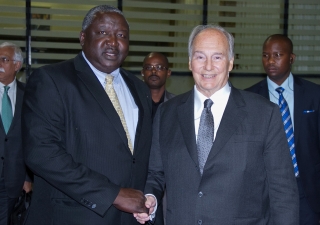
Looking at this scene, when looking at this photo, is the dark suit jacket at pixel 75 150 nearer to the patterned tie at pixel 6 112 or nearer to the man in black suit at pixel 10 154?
the man in black suit at pixel 10 154

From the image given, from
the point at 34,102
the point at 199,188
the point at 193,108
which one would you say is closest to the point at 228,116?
the point at 193,108

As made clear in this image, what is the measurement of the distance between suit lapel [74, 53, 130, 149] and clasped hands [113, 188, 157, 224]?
313 millimetres

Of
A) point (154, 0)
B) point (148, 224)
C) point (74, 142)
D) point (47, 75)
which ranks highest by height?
point (154, 0)

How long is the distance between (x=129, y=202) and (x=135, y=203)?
36 millimetres

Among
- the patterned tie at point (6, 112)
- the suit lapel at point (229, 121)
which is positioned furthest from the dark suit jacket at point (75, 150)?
the patterned tie at point (6, 112)

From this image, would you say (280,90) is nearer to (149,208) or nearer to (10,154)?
(149,208)

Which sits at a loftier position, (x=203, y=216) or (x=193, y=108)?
(x=193, y=108)

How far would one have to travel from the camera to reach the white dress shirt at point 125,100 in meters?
3.33

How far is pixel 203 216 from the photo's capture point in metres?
2.83

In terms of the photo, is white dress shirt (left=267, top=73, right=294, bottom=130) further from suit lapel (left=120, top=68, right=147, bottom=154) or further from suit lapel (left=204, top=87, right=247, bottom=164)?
suit lapel (left=204, top=87, right=247, bottom=164)

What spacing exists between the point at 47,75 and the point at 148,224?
114 centimetres

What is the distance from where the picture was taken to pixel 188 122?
9.88 feet

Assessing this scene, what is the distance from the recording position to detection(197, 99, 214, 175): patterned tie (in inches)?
114

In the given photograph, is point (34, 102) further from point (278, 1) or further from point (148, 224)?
point (278, 1)
